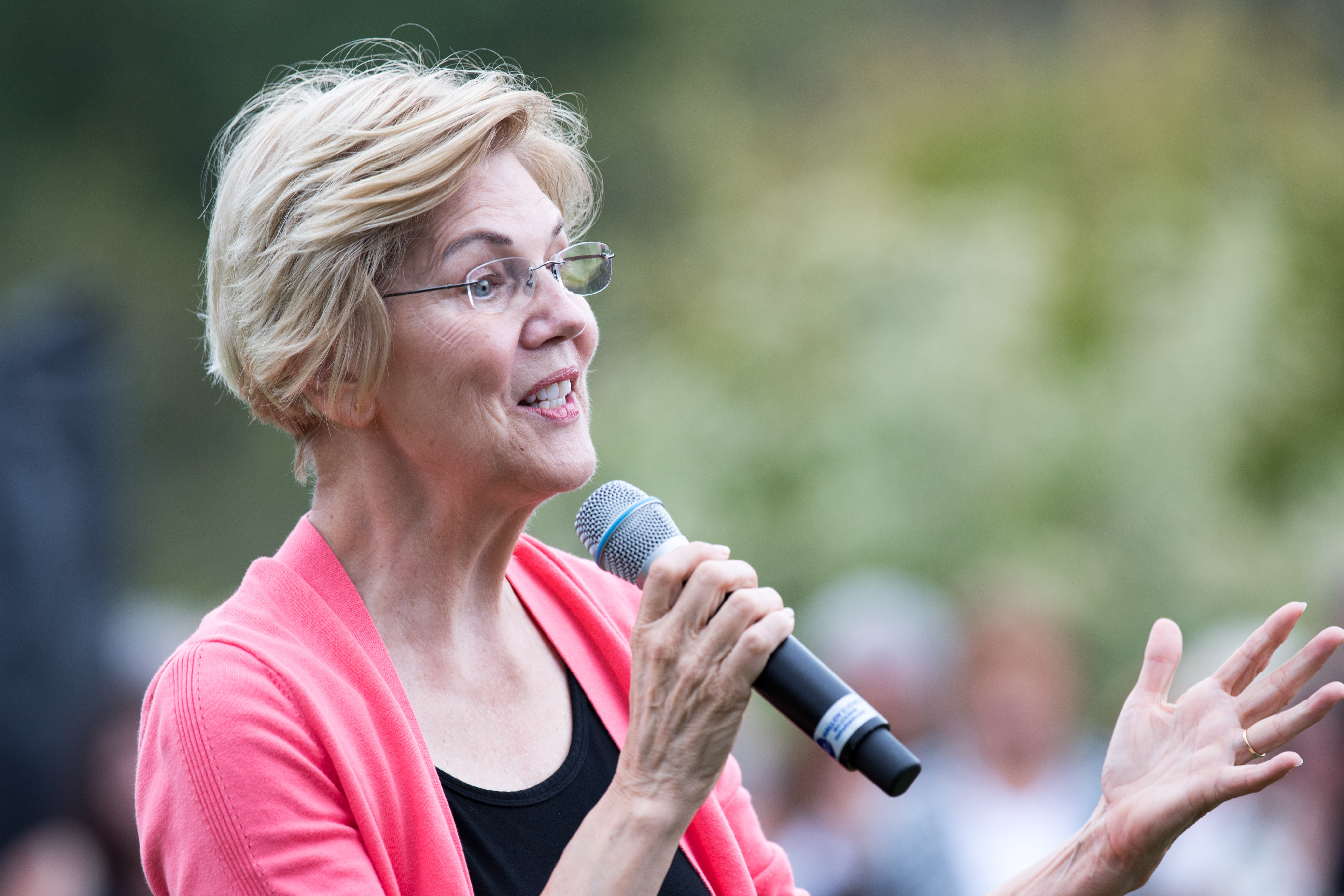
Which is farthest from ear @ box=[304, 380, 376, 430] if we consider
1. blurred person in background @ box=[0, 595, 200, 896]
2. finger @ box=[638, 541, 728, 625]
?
blurred person in background @ box=[0, 595, 200, 896]

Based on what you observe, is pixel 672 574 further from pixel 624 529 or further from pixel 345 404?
pixel 345 404

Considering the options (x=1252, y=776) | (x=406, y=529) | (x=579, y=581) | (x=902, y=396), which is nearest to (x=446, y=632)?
(x=406, y=529)

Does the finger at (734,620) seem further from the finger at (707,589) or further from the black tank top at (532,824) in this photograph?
the black tank top at (532,824)

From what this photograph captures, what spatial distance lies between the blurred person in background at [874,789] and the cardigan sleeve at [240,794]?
327cm

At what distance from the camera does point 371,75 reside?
2318 millimetres

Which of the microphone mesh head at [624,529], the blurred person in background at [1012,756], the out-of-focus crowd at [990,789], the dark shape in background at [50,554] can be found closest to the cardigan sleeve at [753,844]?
the microphone mesh head at [624,529]

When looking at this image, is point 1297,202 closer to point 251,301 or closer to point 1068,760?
point 1068,760

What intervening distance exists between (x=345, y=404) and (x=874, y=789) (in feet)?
12.3

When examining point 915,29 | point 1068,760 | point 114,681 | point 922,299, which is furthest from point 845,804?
point 915,29

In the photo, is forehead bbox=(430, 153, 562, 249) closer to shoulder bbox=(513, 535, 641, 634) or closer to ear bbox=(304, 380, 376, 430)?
ear bbox=(304, 380, 376, 430)

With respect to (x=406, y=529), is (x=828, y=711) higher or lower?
lower

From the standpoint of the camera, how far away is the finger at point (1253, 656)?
2.12 metres

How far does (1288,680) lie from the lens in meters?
2.14

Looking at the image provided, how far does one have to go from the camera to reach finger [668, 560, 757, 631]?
6.02 feet
